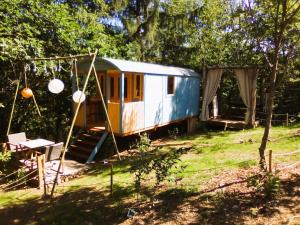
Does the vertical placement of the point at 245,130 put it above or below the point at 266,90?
below

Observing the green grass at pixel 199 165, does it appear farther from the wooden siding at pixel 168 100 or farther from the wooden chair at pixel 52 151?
the wooden siding at pixel 168 100

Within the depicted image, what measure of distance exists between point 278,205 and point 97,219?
11.1ft

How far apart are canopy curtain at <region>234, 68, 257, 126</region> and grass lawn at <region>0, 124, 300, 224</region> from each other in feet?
10.4

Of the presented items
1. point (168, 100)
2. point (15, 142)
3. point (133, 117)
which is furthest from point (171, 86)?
point (15, 142)

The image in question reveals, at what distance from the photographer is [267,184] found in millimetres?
5945

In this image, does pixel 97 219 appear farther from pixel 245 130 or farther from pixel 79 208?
pixel 245 130

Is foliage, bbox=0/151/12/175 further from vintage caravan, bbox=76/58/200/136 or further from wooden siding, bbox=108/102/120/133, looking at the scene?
wooden siding, bbox=108/102/120/133

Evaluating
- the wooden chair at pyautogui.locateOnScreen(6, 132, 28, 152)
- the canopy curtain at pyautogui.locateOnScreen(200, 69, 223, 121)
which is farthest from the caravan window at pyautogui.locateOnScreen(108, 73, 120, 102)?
the canopy curtain at pyautogui.locateOnScreen(200, 69, 223, 121)

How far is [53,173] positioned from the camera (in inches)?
360

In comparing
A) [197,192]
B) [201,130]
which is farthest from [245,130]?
[197,192]

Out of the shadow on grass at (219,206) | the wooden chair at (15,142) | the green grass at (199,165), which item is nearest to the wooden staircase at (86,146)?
the green grass at (199,165)

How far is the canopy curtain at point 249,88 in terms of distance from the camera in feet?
47.8

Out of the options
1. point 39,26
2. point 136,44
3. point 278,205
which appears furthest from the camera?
point 136,44

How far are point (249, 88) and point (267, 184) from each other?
948 centimetres
